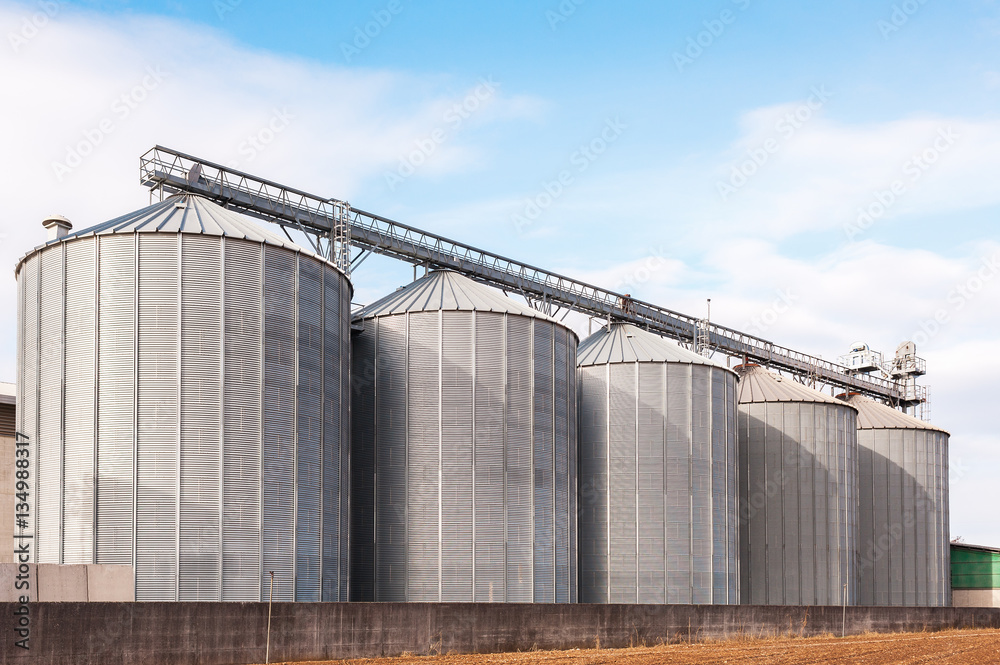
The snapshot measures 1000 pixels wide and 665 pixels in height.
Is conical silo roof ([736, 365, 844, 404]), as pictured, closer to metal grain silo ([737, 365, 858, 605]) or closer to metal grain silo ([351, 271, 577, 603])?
metal grain silo ([737, 365, 858, 605])

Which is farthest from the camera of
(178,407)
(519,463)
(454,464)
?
(519,463)

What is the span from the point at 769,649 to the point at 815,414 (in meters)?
27.6

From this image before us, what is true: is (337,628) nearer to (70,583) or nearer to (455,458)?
(70,583)

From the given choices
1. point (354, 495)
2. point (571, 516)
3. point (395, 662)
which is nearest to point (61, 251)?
point (354, 495)

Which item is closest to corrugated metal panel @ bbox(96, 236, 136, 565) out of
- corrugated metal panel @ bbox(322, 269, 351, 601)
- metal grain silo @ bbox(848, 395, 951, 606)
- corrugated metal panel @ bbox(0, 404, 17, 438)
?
corrugated metal panel @ bbox(322, 269, 351, 601)

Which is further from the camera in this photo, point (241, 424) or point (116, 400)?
point (241, 424)

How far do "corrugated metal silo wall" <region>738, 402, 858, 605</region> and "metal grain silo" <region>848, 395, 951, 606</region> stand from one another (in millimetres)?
7825

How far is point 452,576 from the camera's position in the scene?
4006 cm

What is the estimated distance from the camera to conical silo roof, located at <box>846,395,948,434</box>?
74062mm

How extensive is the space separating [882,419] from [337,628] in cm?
5514

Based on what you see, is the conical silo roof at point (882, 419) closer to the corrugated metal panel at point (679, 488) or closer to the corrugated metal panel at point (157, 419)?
the corrugated metal panel at point (679, 488)

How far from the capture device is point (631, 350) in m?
53.0

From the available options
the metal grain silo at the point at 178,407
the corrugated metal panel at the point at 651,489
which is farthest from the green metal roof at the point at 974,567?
the metal grain silo at the point at 178,407

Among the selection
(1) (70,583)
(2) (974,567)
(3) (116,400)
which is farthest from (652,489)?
(2) (974,567)
